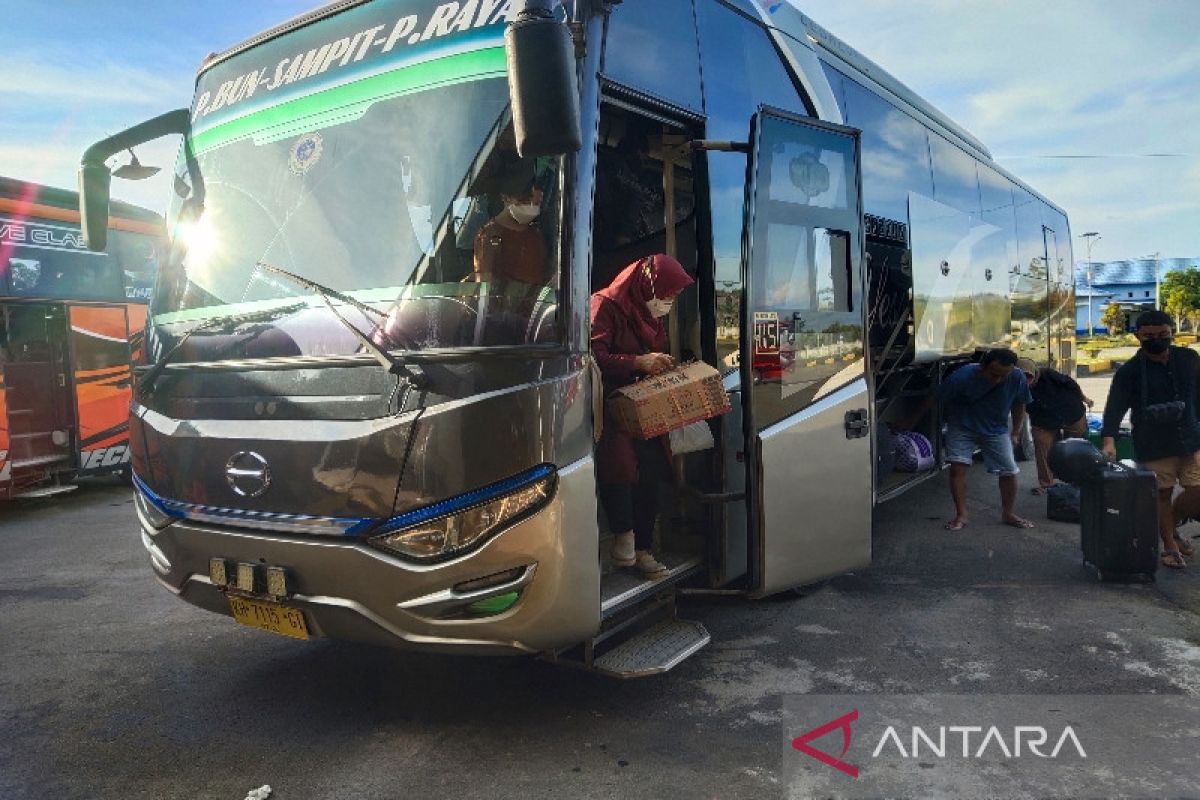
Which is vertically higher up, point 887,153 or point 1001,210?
point 887,153

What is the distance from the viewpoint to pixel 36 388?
9625 millimetres

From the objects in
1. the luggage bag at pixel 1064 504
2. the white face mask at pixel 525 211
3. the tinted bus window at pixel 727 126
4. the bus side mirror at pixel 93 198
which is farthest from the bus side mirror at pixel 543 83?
the luggage bag at pixel 1064 504

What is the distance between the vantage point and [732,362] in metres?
4.34

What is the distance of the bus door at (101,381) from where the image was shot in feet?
32.4

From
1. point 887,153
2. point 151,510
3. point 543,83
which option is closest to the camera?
point 543,83

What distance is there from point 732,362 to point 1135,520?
3140mm

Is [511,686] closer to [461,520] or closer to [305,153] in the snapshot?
[461,520]

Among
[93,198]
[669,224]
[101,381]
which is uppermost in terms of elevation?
[93,198]

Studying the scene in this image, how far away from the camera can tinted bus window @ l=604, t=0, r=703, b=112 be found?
375 cm

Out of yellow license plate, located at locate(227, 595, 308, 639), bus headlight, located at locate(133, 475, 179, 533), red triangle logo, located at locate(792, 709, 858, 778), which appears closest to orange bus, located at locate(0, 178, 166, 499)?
bus headlight, located at locate(133, 475, 179, 533)

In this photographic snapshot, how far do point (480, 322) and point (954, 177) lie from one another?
6179 millimetres

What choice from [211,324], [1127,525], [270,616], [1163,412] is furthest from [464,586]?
[1163,412]

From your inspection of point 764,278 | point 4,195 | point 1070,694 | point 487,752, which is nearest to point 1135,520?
point 1070,694

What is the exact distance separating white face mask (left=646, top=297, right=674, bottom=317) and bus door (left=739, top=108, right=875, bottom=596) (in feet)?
1.44
